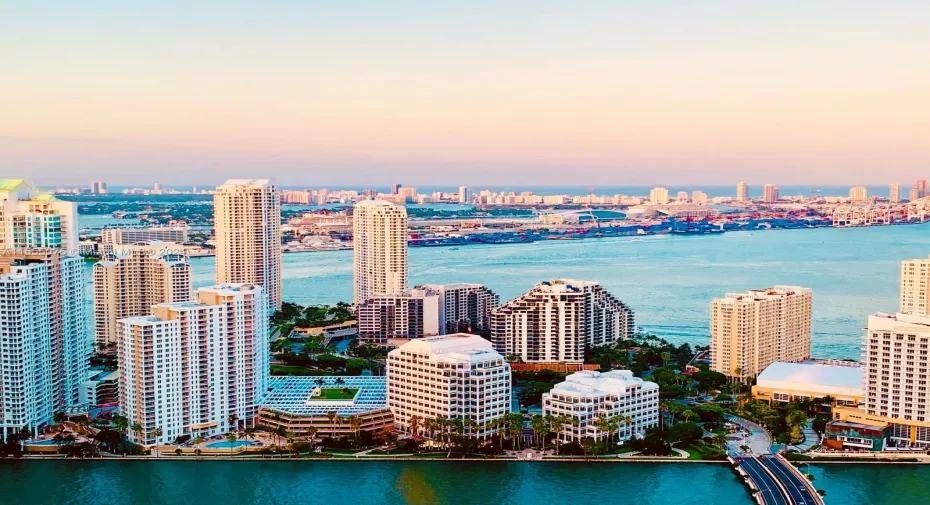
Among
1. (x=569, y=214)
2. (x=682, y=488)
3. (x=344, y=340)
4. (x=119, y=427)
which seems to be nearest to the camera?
(x=682, y=488)

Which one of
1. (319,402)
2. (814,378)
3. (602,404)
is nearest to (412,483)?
(319,402)

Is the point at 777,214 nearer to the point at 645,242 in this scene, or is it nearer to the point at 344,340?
the point at 645,242

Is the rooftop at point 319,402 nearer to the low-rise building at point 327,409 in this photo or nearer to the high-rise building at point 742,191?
the low-rise building at point 327,409

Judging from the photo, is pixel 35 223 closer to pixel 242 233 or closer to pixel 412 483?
pixel 242 233

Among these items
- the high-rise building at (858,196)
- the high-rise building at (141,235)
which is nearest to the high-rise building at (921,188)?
the high-rise building at (858,196)

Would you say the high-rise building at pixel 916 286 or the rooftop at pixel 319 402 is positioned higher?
the high-rise building at pixel 916 286

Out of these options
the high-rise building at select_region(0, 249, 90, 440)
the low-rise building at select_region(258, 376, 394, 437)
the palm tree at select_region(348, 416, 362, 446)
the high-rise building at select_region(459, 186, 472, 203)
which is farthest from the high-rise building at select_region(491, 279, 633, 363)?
the high-rise building at select_region(459, 186, 472, 203)

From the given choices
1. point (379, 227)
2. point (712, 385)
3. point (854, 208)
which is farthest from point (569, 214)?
point (712, 385)
